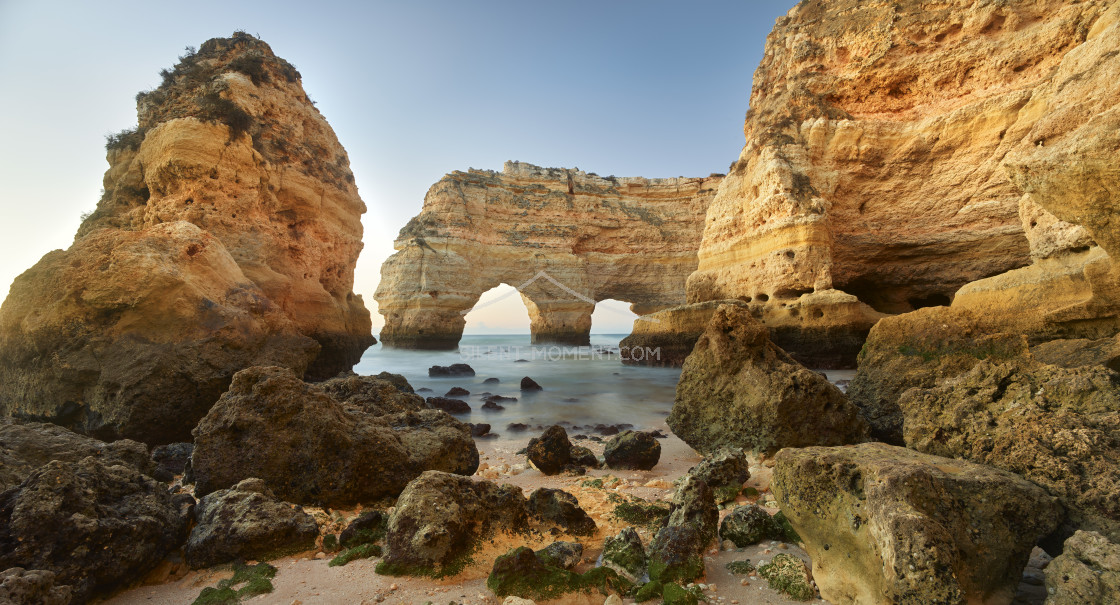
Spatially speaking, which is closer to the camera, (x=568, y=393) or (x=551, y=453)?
(x=551, y=453)

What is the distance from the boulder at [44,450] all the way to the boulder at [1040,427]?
466 centimetres

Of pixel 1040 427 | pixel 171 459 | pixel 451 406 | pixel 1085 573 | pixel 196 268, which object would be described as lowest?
pixel 451 406

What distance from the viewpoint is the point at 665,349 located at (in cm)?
1466

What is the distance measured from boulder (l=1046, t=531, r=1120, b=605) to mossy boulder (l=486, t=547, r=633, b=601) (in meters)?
1.45

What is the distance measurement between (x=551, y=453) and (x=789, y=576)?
8.24ft

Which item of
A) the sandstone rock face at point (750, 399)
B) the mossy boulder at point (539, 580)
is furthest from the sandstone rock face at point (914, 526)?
the sandstone rock face at point (750, 399)

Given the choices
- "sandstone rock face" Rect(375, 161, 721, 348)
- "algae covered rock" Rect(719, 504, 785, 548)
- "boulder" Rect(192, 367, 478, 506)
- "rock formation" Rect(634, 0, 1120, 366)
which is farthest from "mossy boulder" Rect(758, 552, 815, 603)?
"sandstone rock face" Rect(375, 161, 721, 348)

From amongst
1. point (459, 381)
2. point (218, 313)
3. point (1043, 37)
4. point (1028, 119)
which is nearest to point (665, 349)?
point (459, 381)

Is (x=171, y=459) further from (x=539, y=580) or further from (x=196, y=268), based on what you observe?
(x=539, y=580)

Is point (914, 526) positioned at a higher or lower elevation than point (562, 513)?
higher

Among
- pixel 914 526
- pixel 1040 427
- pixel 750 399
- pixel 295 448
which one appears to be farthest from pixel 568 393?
pixel 914 526

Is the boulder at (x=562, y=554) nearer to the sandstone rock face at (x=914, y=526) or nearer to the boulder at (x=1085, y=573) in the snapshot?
the sandstone rock face at (x=914, y=526)

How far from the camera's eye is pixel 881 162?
37.2ft

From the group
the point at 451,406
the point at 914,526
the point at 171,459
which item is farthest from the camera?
the point at 451,406
